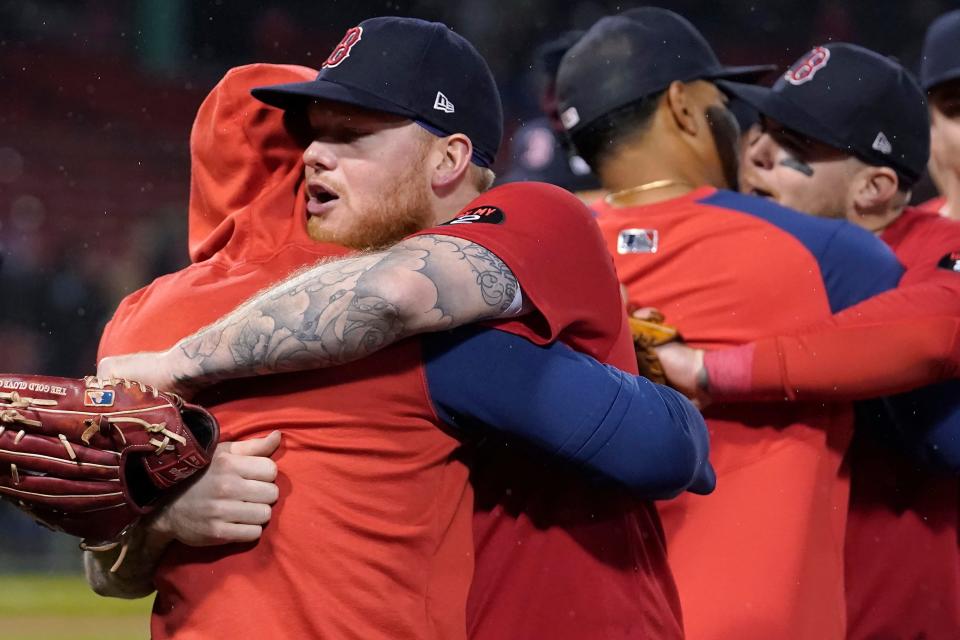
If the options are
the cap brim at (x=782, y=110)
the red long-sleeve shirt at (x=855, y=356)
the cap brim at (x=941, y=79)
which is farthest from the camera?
the cap brim at (x=941, y=79)

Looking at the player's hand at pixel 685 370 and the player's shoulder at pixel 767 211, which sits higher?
the player's shoulder at pixel 767 211

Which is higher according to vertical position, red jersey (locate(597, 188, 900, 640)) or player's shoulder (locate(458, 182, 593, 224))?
player's shoulder (locate(458, 182, 593, 224))

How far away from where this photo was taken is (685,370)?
282cm

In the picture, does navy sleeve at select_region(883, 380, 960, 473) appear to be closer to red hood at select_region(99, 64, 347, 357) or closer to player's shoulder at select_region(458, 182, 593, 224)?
player's shoulder at select_region(458, 182, 593, 224)

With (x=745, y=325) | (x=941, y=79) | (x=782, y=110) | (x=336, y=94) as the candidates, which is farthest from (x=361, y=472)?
(x=941, y=79)

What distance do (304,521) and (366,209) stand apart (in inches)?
24.5

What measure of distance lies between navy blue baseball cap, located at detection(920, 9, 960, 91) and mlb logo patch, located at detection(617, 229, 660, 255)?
139 centimetres

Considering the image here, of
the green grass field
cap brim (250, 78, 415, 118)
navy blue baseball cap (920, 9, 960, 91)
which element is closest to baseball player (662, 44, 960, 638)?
navy blue baseball cap (920, 9, 960, 91)

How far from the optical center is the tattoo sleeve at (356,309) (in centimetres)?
195

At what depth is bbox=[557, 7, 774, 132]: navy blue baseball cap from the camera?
3.24 meters

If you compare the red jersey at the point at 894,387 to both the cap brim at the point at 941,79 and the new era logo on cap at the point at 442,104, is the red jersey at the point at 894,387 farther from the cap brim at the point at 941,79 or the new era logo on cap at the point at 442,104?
the new era logo on cap at the point at 442,104

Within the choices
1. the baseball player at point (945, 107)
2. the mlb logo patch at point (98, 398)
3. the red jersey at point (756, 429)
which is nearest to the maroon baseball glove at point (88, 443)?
the mlb logo patch at point (98, 398)

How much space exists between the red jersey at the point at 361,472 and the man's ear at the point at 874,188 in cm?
139

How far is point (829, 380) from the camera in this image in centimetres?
278
